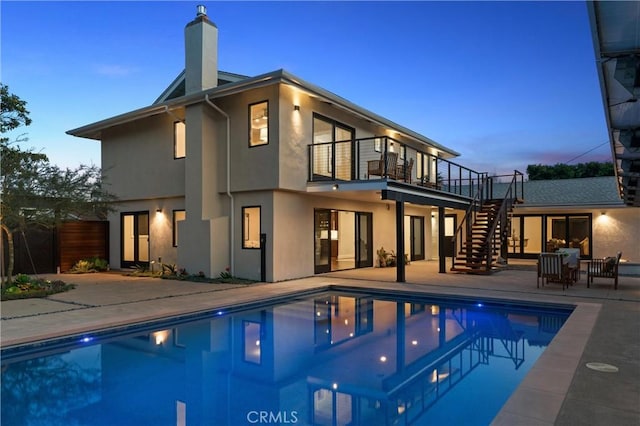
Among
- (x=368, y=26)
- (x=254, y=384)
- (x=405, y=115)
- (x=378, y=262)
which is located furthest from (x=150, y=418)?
(x=405, y=115)

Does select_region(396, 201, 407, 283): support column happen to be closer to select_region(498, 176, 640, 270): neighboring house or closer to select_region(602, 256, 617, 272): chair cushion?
select_region(602, 256, 617, 272): chair cushion

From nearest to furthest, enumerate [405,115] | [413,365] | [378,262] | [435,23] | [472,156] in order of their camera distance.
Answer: [413,365] → [435,23] → [378,262] → [405,115] → [472,156]

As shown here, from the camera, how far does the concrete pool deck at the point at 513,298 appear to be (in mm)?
3598

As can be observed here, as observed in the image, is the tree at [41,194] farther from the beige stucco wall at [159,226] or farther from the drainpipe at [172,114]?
the drainpipe at [172,114]

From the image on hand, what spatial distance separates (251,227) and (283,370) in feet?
23.9

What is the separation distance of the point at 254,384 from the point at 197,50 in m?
11.2

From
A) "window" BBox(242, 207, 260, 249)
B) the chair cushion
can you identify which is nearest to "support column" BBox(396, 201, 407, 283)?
"window" BBox(242, 207, 260, 249)

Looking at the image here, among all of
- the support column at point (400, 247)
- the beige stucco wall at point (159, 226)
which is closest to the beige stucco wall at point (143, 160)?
the beige stucco wall at point (159, 226)

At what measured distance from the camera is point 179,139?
1409 cm

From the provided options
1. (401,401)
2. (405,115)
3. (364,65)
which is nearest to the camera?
(401,401)

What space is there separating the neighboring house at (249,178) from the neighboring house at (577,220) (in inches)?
263

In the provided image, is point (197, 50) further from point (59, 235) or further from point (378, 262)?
point (378, 262)

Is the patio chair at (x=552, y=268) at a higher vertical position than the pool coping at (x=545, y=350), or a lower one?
higher

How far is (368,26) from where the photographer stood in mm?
14578
